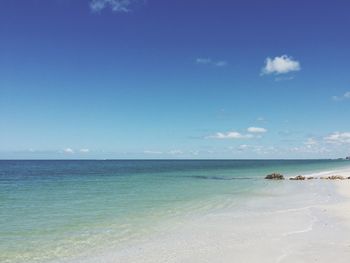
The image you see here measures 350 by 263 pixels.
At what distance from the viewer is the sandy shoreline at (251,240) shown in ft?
38.3

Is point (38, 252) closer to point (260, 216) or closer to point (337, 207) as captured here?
point (260, 216)

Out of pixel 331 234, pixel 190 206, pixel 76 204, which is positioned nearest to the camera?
pixel 331 234

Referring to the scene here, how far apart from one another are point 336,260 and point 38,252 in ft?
31.8

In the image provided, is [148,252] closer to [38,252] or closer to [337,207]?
[38,252]

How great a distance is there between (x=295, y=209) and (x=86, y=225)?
12473 millimetres

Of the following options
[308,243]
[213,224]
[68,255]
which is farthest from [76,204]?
[308,243]

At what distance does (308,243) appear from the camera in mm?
13172

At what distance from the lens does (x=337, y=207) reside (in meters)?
22.1

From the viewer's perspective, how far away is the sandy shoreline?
11688mm

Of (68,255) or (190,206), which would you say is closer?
(68,255)

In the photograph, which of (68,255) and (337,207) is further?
(337,207)

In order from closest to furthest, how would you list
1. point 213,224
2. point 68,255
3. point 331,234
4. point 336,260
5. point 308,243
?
1. point 336,260
2. point 68,255
3. point 308,243
4. point 331,234
5. point 213,224

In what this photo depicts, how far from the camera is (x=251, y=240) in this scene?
13883 mm

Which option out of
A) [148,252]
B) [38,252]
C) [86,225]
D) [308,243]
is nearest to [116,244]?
[148,252]
